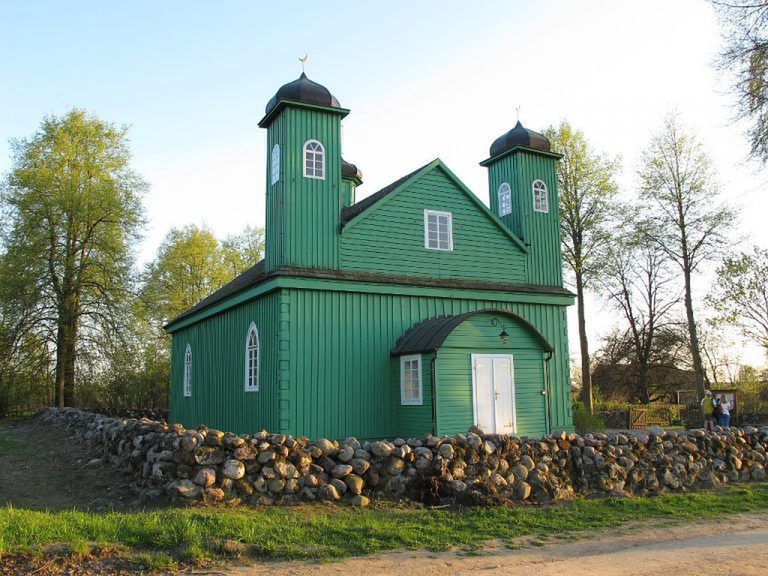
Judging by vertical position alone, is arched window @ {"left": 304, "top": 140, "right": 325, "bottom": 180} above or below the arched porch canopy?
above

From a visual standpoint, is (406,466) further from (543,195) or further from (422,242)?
(543,195)

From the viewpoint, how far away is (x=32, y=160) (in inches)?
1286

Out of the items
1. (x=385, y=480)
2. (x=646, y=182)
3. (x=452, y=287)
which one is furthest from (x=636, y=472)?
(x=646, y=182)

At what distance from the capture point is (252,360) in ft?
57.9

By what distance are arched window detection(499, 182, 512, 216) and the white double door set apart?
20.2 feet

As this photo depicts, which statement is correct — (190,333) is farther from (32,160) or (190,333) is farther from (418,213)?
(32,160)

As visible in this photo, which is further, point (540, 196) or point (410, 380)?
point (540, 196)

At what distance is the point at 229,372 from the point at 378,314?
4937 millimetres

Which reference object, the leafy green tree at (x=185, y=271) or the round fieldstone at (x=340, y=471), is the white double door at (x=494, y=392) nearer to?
the round fieldstone at (x=340, y=471)

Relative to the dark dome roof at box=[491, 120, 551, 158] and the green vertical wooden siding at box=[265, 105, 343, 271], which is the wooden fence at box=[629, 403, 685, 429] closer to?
the dark dome roof at box=[491, 120, 551, 158]

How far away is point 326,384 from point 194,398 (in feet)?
26.8

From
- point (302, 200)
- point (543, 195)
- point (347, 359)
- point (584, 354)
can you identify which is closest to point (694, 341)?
point (584, 354)

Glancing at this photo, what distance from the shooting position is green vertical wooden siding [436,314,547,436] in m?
16.0

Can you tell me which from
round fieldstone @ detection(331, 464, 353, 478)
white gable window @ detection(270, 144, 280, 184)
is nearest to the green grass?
round fieldstone @ detection(331, 464, 353, 478)
